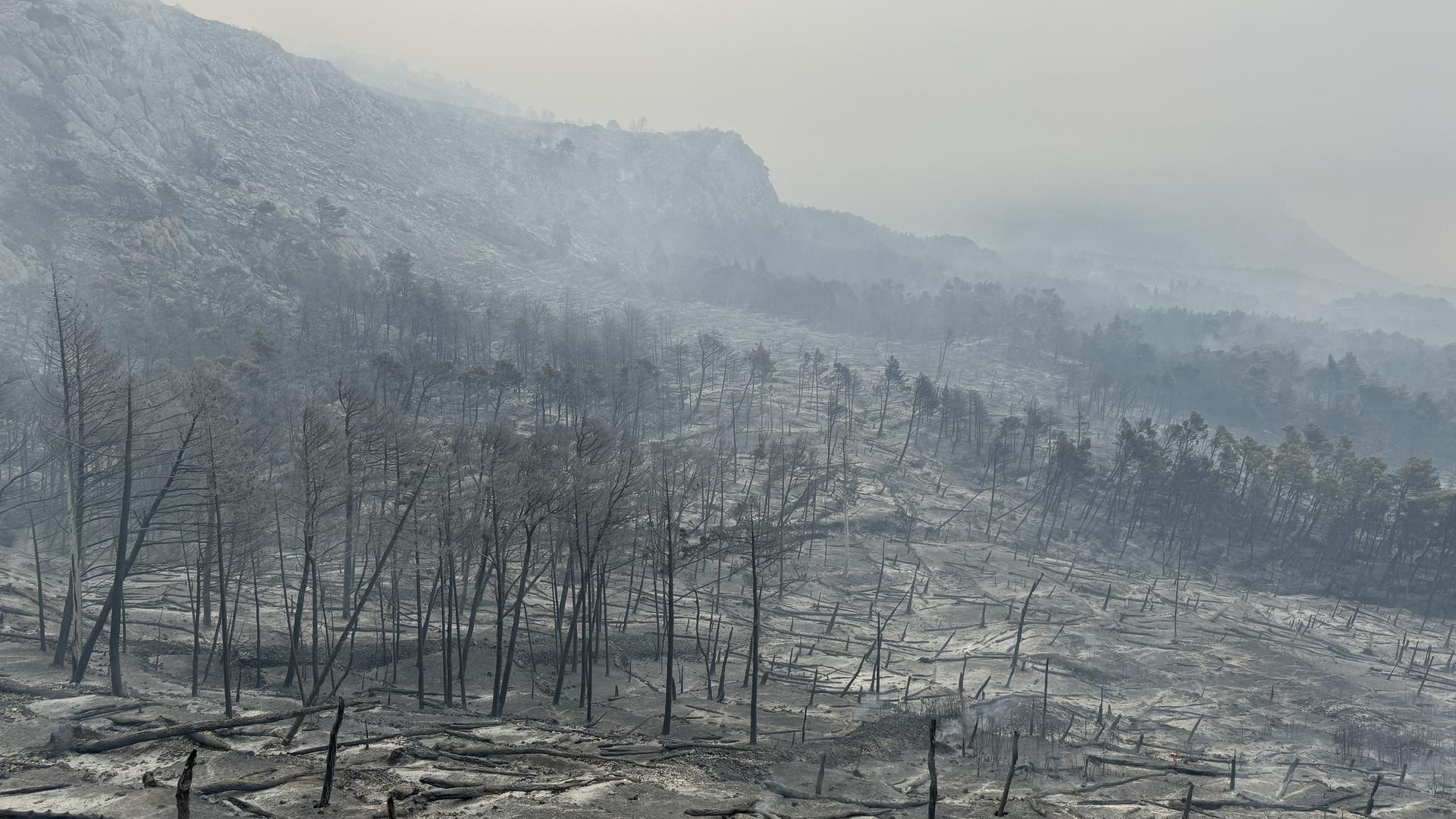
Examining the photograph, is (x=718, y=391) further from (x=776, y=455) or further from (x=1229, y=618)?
(x=1229, y=618)

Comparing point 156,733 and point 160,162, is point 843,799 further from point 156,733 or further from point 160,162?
point 160,162

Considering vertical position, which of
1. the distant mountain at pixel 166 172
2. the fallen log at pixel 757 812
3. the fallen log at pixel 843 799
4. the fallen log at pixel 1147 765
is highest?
the distant mountain at pixel 166 172

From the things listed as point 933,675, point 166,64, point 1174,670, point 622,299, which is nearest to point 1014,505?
point 1174,670

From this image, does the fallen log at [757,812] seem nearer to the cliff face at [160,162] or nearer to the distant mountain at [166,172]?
the distant mountain at [166,172]

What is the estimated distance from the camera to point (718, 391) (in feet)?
394

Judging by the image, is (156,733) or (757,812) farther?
(156,733)

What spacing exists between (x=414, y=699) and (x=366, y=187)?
182 m

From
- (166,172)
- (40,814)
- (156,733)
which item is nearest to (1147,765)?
(156,733)

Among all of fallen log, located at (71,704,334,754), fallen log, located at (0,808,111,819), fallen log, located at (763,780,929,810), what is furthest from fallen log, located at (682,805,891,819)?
fallen log, located at (0,808,111,819)

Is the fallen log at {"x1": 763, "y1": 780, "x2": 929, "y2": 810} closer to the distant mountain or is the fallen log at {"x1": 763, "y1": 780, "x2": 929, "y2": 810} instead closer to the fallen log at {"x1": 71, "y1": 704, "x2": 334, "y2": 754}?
the fallen log at {"x1": 71, "y1": 704, "x2": 334, "y2": 754}

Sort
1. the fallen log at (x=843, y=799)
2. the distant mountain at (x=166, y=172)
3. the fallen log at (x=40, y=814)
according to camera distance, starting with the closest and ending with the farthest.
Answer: the fallen log at (x=40, y=814) → the fallen log at (x=843, y=799) → the distant mountain at (x=166, y=172)

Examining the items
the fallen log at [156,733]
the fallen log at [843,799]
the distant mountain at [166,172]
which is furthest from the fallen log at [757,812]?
the distant mountain at [166,172]

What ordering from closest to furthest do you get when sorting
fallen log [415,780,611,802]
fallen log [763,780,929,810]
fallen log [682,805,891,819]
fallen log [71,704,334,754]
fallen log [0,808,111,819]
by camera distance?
fallen log [0,808,111,819]
fallen log [415,780,611,802]
fallen log [71,704,334,754]
fallen log [682,805,891,819]
fallen log [763,780,929,810]

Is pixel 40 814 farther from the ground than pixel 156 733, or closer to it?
farther from the ground
